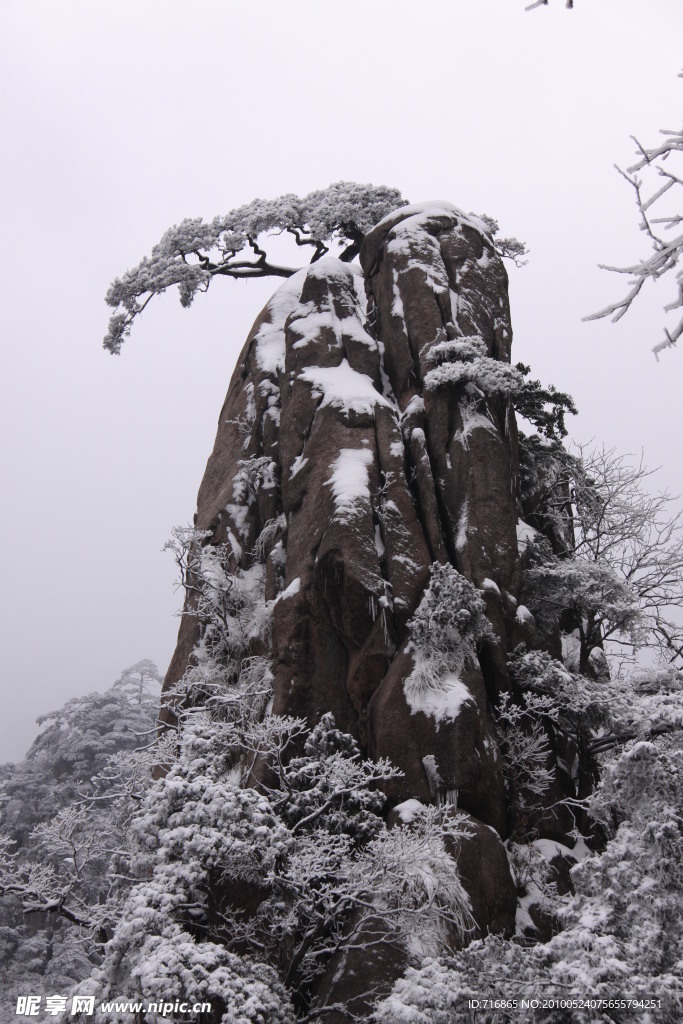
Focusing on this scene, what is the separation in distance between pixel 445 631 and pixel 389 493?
11.7ft

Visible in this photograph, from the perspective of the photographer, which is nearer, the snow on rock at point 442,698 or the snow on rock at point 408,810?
the snow on rock at point 408,810

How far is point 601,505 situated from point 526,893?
9.91 metres

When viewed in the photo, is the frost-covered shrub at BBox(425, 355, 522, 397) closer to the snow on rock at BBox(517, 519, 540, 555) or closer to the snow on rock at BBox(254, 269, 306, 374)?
the snow on rock at BBox(517, 519, 540, 555)

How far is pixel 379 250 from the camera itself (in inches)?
803

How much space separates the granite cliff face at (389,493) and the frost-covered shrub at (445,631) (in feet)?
0.57

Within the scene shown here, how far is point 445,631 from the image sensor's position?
523 inches

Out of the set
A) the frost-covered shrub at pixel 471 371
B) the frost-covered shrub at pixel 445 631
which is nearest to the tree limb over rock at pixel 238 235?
the frost-covered shrub at pixel 471 371

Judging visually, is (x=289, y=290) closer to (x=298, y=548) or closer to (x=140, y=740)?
(x=298, y=548)

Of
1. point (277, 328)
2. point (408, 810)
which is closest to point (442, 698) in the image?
point (408, 810)

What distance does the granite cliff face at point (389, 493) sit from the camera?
41.1 ft

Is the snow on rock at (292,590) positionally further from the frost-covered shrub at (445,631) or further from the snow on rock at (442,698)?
the snow on rock at (442,698)

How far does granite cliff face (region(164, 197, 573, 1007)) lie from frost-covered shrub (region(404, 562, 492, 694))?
17 cm

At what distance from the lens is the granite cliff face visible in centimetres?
1252

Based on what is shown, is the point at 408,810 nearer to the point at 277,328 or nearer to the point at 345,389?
the point at 345,389
